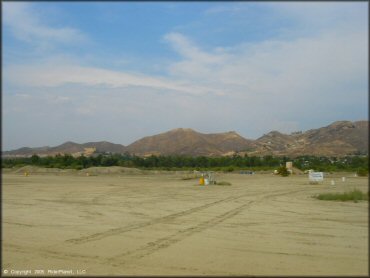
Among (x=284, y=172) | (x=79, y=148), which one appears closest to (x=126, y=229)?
(x=284, y=172)

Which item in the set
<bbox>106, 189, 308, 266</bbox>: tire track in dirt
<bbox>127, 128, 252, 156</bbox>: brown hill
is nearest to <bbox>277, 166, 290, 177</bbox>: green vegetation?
<bbox>106, 189, 308, 266</bbox>: tire track in dirt

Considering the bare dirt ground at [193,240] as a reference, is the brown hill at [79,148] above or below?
above

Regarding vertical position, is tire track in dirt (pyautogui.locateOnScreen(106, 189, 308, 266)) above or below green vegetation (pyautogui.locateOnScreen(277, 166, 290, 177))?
below

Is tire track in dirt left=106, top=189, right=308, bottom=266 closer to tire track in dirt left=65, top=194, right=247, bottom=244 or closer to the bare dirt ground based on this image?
the bare dirt ground

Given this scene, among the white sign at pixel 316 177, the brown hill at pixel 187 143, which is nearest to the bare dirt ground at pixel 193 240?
the white sign at pixel 316 177

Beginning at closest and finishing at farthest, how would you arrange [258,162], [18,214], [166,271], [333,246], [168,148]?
[166,271], [333,246], [18,214], [258,162], [168,148]

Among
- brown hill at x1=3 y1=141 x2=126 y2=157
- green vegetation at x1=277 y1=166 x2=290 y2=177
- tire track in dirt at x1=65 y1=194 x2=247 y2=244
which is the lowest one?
tire track in dirt at x1=65 y1=194 x2=247 y2=244

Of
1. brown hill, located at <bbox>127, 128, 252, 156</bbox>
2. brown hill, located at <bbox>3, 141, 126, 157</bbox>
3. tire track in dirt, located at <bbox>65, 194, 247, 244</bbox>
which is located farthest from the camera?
brown hill, located at <bbox>127, 128, 252, 156</bbox>

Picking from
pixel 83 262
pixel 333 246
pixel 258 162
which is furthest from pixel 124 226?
pixel 258 162

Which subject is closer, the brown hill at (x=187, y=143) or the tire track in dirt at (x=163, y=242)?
the tire track in dirt at (x=163, y=242)

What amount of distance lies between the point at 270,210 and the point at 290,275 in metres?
8.64

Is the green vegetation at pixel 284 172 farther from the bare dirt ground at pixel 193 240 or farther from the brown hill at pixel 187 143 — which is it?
the brown hill at pixel 187 143

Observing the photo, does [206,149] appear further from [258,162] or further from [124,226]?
[124,226]

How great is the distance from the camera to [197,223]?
12805 millimetres
